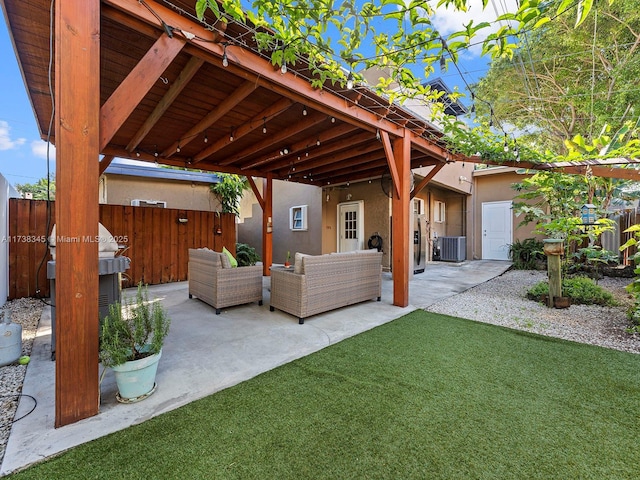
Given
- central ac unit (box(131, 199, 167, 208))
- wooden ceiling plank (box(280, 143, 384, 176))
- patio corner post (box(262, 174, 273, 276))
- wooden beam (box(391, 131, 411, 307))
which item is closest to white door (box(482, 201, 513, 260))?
wooden ceiling plank (box(280, 143, 384, 176))

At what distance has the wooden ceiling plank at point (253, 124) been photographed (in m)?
3.49

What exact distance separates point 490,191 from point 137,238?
10967 mm

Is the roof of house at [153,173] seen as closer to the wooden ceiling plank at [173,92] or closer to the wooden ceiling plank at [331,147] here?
the wooden ceiling plank at [331,147]

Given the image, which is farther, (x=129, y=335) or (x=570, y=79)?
(x=570, y=79)

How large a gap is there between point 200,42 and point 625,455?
383cm

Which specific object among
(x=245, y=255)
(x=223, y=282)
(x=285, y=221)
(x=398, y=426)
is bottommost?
(x=398, y=426)

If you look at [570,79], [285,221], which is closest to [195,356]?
[285,221]

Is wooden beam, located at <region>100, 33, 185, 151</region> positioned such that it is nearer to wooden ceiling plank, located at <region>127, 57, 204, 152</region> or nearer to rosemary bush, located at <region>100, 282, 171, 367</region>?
wooden ceiling plank, located at <region>127, 57, 204, 152</region>

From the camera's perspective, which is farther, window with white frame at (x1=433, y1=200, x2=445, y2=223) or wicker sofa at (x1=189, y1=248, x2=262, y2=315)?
window with white frame at (x1=433, y1=200, x2=445, y2=223)

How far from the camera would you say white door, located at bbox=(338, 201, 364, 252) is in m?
8.20

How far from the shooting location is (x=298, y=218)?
9.58 m

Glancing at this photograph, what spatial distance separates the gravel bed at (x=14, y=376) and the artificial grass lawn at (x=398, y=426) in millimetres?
619

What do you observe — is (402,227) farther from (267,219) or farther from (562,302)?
(267,219)

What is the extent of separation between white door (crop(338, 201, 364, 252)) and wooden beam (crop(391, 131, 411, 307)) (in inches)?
149
